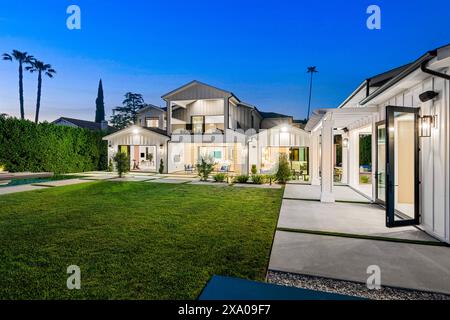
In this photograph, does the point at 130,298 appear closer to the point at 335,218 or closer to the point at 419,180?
the point at 335,218

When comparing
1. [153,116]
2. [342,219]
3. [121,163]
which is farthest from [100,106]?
[342,219]

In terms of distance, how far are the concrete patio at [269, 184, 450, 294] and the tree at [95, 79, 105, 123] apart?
155 feet

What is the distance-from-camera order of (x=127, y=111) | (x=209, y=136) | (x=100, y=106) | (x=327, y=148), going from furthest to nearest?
(x=100, y=106)
(x=127, y=111)
(x=209, y=136)
(x=327, y=148)

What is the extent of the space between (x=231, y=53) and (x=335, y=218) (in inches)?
1815

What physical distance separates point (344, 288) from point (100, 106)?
5137 cm

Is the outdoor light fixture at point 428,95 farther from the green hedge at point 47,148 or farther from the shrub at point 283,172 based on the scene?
the green hedge at point 47,148

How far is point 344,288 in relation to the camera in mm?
3033

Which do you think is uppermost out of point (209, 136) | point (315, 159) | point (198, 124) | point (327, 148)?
point (198, 124)

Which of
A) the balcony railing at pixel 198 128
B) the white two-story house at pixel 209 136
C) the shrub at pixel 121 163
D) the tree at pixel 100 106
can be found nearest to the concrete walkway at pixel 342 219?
the white two-story house at pixel 209 136

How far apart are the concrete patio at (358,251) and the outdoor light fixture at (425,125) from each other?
2040mm

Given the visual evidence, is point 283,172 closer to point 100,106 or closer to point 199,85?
point 199,85

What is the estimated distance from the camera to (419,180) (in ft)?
17.6

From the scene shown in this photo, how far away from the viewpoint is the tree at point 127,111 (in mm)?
44719

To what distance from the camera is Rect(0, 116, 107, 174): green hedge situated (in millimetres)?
14391
